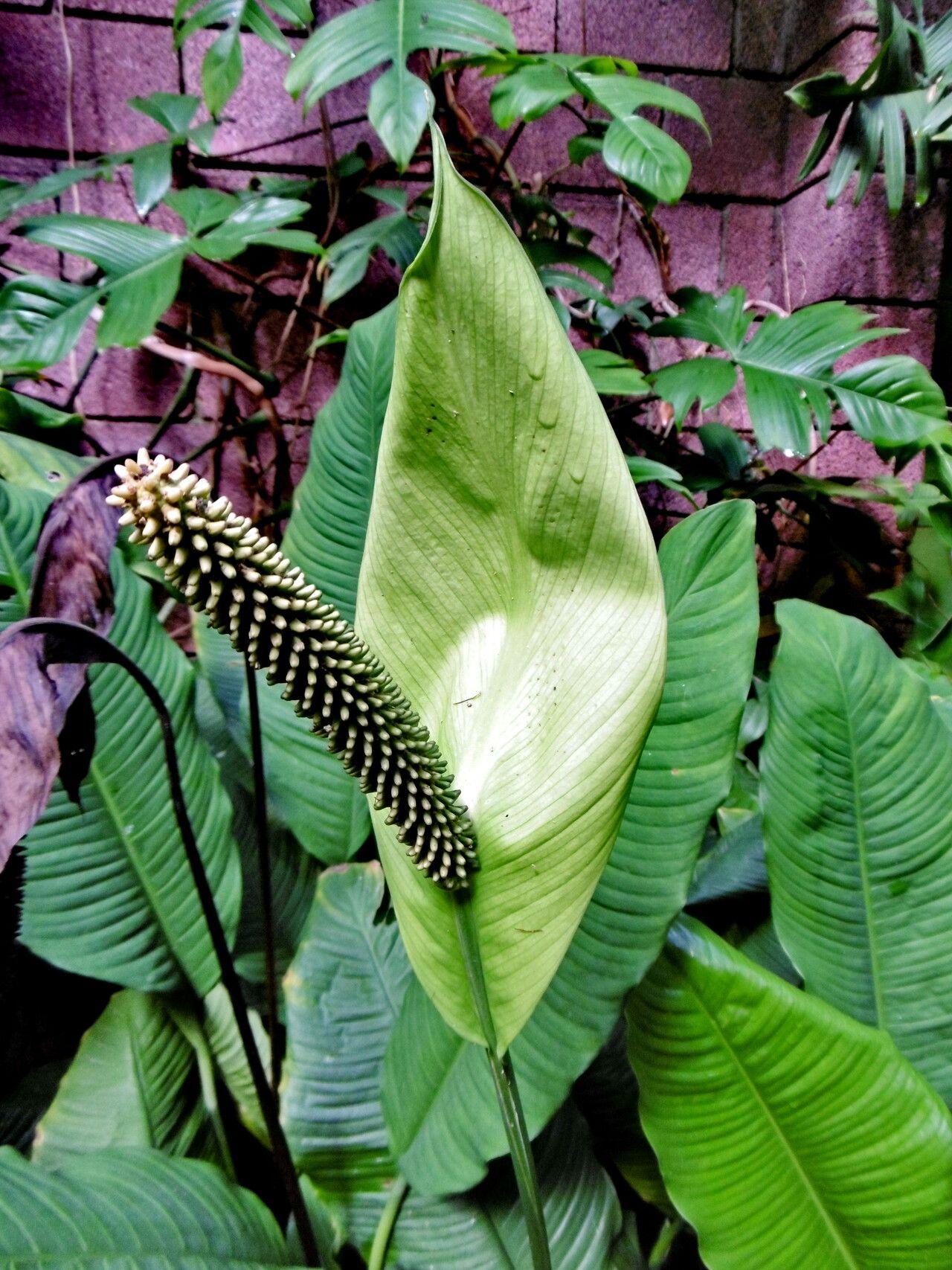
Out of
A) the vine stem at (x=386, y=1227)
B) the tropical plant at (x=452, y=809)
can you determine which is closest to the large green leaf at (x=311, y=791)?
the tropical plant at (x=452, y=809)

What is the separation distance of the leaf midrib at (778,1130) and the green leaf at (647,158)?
0.75 m

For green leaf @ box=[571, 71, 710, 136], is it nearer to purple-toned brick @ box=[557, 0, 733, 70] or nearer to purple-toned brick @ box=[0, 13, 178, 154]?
purple-toned brick @ box=[557, 0, 733, 70]

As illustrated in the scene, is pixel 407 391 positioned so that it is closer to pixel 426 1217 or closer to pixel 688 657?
pixel 688 657

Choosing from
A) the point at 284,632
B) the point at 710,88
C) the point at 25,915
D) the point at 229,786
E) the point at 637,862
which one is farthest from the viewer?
the point at 710,88

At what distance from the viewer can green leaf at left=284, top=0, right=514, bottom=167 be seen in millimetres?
781

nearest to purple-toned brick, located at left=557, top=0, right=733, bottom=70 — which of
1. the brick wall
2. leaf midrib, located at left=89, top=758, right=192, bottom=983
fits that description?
the brick wall

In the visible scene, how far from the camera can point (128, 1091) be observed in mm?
603

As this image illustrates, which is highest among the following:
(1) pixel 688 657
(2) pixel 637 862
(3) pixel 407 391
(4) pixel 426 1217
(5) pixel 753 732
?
(3) pixel 407 391

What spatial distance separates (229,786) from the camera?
76 centimetres

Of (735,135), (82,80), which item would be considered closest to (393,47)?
(82,80)

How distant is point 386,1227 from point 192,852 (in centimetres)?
29

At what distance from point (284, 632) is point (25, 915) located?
445 millimetres

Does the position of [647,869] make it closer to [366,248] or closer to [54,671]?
[54,671]

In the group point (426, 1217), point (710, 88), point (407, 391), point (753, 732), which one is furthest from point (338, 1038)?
point (710, 88)
